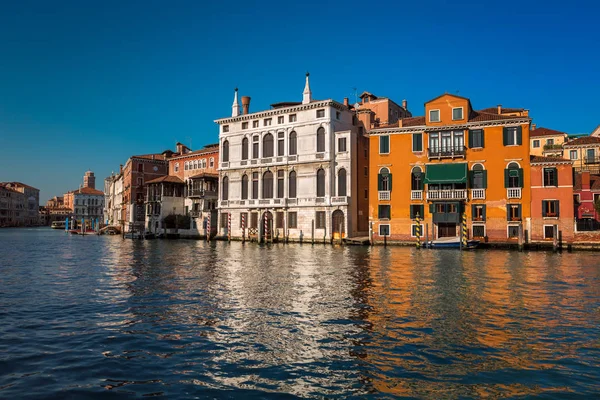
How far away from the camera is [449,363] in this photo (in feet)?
25.2

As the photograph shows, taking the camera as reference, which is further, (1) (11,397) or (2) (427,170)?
(2) (427,170)

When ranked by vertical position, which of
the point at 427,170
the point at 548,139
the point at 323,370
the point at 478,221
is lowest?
the point at 323,370

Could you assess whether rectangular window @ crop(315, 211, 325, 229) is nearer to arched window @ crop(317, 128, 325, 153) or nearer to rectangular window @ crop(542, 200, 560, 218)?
arched window @ crop(317, 128, 325, 153)

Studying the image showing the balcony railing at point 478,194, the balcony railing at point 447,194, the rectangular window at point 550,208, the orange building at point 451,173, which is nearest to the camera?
the rectangular window at point 550,208

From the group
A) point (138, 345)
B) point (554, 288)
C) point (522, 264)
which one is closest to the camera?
point (138, 345)

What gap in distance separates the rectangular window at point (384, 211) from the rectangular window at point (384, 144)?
172 inches

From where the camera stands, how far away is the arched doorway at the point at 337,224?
40.8m

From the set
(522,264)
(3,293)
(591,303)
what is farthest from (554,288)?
(3,293)

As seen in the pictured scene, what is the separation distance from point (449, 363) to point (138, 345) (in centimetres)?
536

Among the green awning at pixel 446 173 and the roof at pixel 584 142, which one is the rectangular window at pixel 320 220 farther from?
the roof at pixel 584 142

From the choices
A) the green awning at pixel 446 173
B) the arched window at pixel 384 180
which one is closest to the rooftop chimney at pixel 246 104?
the arched window at pixel 384 180

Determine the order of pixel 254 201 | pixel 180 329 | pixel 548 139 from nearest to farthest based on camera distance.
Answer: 1. pixel 180 329
2. pixel 254 201
3. pixel 548 139

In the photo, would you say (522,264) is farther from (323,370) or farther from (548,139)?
(548,139)

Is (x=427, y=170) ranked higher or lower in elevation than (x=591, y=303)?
higher
